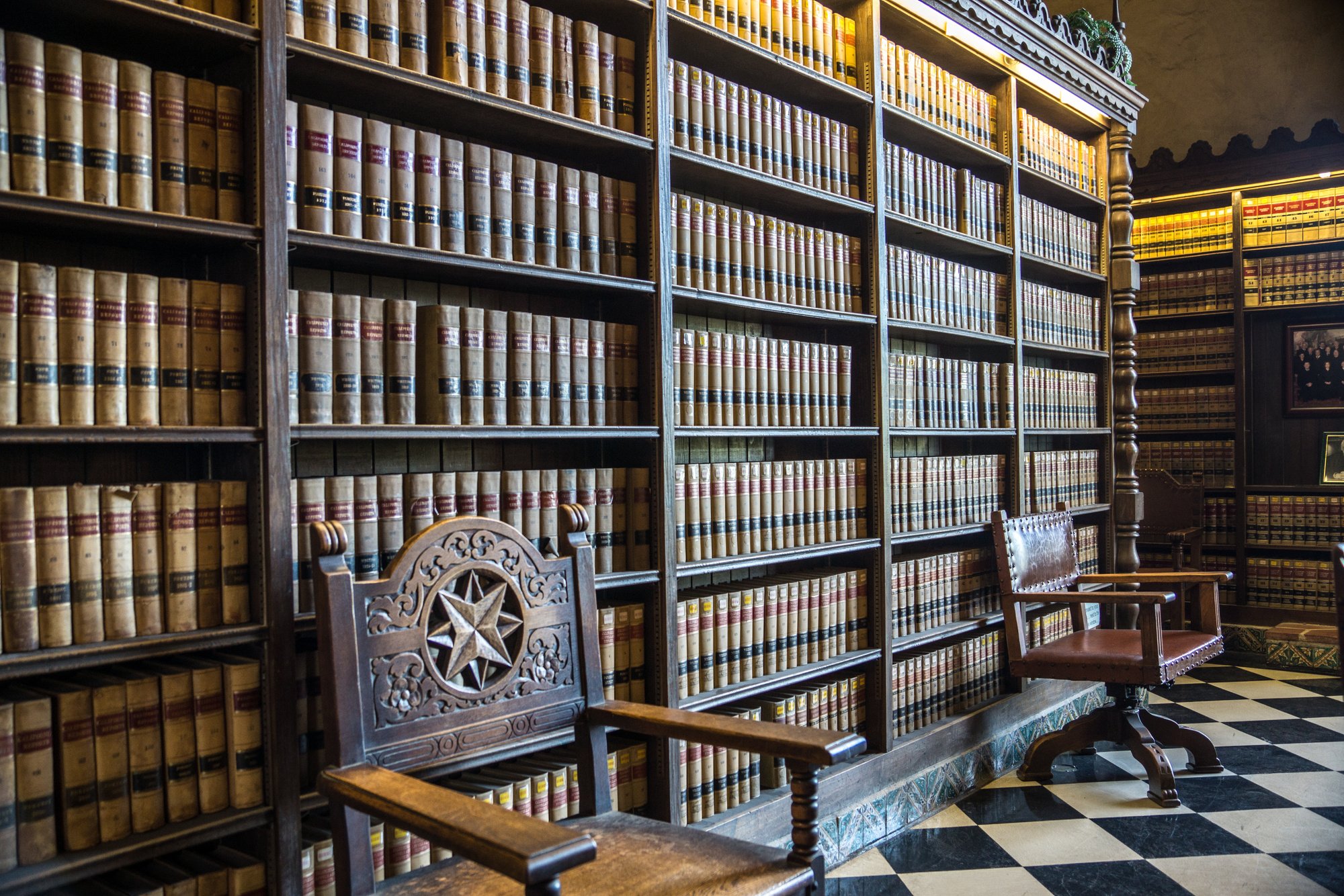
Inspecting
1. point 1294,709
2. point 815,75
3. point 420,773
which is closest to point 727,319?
point 815,75

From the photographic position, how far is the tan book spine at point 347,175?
1.78 meters

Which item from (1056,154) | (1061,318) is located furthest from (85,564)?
(1056,154)

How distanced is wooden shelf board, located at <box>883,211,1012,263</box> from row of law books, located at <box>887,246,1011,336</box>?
5cm

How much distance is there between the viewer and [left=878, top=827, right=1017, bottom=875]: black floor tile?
270 centimetres

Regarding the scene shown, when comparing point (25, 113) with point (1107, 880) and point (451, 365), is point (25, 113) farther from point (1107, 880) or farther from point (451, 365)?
point (1107, 880)

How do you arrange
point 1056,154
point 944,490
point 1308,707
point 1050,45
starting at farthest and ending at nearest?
point 1308,707 < point 1056,154 < point 1050,45 < point 944,490

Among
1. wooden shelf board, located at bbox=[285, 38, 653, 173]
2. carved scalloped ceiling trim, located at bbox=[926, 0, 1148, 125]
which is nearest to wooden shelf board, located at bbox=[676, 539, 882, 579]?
wooden shelf board, located at bbox=[285, 38, 653, 173]

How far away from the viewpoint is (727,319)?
9.48ft

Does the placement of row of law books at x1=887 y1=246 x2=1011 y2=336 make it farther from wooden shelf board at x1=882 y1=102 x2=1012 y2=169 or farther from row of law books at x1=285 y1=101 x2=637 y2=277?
row of law books at x1=285 y1=101 x2=637 y2=277

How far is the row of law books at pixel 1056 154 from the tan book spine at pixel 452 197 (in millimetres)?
2572

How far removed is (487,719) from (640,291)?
1074 millimetres

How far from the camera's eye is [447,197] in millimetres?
1950

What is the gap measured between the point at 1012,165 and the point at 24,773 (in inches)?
140

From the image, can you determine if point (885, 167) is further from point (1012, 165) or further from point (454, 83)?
point (454, 83)
